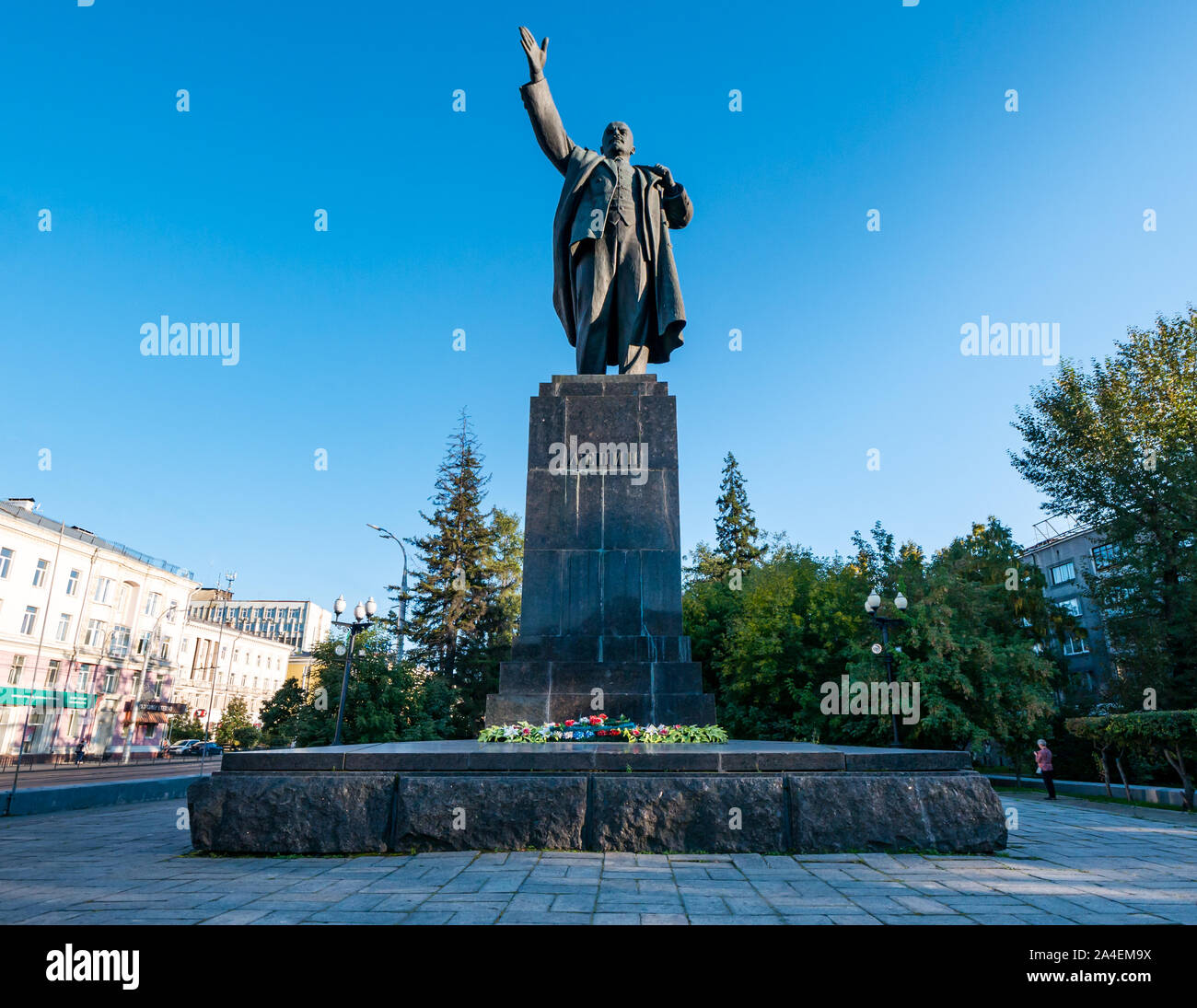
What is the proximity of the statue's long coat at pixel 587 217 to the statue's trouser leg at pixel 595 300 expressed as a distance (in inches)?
9.3

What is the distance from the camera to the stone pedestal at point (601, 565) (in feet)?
25.8

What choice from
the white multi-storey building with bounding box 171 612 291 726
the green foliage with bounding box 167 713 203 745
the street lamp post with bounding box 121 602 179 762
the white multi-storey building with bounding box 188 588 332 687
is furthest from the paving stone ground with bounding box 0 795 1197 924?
the white multi-storey building with bounding box 188 588 332 687

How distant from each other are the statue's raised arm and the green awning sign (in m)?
40.2

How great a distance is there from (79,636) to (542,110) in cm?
4489

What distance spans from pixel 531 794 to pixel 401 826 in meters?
1.05

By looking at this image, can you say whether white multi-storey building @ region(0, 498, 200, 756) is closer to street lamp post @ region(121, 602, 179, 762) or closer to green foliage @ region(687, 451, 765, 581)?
street lamp post @ region(121, 602, 179, 762)

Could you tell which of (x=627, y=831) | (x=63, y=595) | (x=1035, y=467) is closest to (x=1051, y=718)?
(x=1035, y=467)

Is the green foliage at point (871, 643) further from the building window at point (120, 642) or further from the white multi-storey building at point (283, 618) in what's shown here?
the white multi-storey building at point (283, 618)

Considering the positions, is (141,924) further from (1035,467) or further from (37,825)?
(1035,467)

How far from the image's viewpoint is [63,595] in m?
40.0

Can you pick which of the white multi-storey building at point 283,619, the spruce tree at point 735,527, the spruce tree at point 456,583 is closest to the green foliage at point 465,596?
the spruce tree at point 456,583

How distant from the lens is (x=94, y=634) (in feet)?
140

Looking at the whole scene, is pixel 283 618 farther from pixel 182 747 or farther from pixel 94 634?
pixel 94 634
